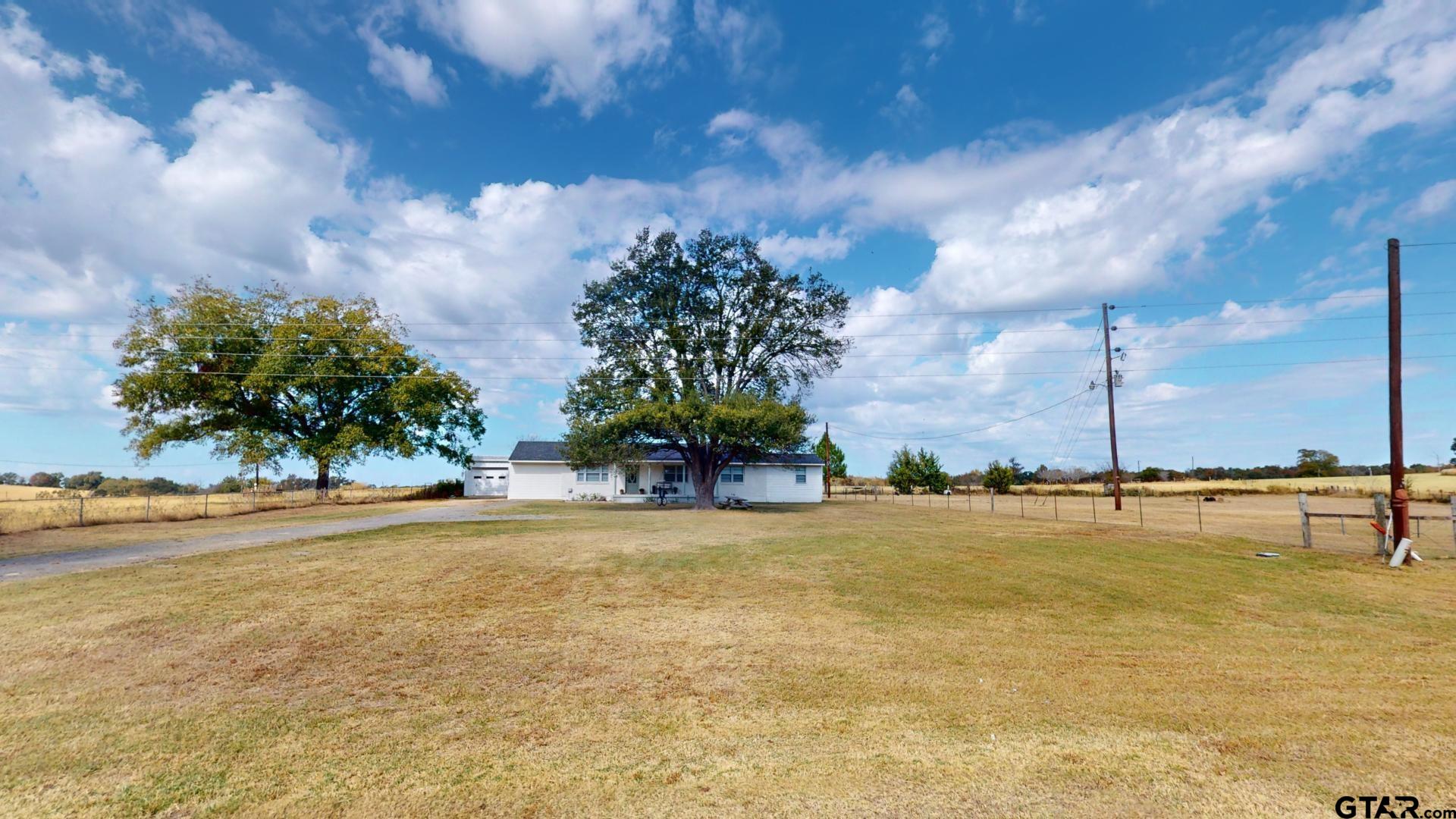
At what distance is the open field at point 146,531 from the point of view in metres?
14.7

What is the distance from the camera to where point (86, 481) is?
59406 millimetres

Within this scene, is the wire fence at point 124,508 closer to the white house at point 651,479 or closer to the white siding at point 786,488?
the white house at point 651,479

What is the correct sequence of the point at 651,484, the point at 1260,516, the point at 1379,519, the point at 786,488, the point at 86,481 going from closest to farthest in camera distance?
the point at 1379,519 → the point at 1260,516 → the point at 651,484 → the point at 786,488 → the point at 86,481

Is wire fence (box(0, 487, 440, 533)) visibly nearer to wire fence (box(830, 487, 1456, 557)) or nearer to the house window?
the house window

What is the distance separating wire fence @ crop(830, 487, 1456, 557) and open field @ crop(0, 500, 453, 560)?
26219 millimetres

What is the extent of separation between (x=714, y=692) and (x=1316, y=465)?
8839 centimetres

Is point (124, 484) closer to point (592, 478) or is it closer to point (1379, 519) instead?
point (592, 478)

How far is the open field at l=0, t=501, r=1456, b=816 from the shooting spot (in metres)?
3.75

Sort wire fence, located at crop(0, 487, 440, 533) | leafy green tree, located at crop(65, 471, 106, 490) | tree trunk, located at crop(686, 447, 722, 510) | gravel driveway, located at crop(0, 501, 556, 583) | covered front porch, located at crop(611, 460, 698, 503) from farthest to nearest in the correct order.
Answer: leafy green tree, located at crop(65, 471, 106, 490) → covered front porch, located at crop(611, 460, 698, 503) → tree trunk, located at crop(686, 447, 722, 510) → wire fence, located at crop(0, 487, 440, 533) → gravel driveway, located at crop(0, 501, 556, 583)

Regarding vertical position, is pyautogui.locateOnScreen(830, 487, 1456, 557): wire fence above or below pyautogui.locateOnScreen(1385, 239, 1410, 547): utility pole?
below

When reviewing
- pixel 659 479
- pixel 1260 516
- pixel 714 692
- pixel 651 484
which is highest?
pixel 714 692

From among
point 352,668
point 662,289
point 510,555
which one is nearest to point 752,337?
point 662,289

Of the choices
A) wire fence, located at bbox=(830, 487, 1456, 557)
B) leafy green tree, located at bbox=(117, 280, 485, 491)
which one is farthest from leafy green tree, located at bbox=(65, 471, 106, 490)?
wire fence, located at bbox=(830, 487, 1456, 557)

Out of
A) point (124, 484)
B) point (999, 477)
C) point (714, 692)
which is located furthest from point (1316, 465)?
point (124, 484)
